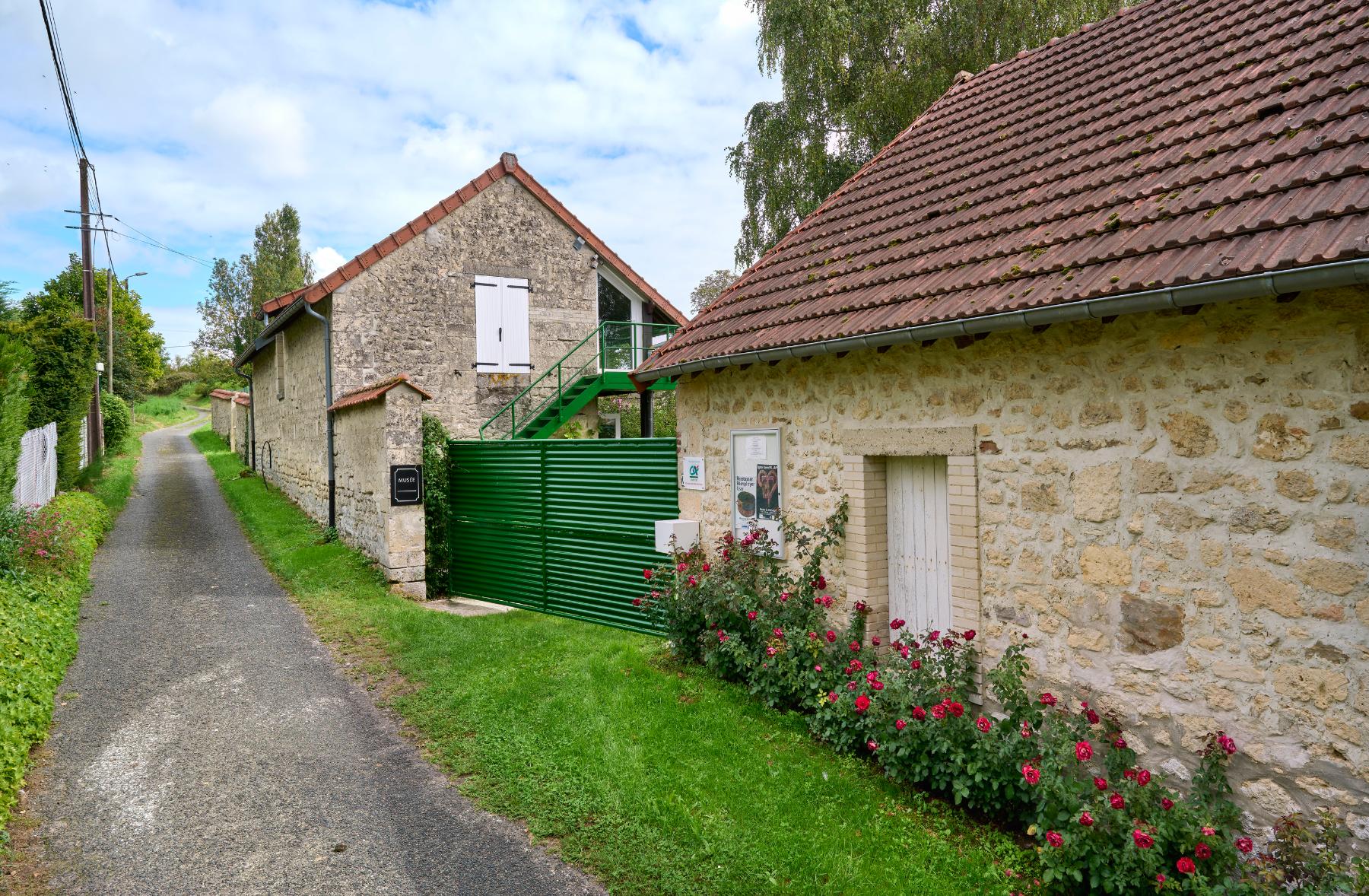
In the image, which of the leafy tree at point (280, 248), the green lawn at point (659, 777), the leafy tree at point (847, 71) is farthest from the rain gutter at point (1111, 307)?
the leafy tree at point (280, 248)

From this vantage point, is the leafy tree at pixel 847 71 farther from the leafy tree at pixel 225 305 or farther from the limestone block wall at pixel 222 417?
the leafy tree at pixel 225 305

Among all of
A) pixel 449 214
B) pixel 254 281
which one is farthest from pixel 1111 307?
pixel 254 281

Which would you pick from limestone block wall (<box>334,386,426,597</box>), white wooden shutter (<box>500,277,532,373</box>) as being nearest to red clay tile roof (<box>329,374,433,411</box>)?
limestone block wall (<box>334,386,426,597</box>)

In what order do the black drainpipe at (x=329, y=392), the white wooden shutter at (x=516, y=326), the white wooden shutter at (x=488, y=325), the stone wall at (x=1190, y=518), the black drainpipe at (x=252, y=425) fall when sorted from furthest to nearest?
the black drainpipe at (x=252, y=425) → the white wooden shutter at (x=516, y=326) → the white wooden shutter at (x=488, y=325) → the black drainpipe at (x=329, y=392) → the stone wall at (x=1190, y=518)

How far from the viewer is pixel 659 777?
196 inches

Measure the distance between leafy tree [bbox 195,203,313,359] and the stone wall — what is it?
40396mm

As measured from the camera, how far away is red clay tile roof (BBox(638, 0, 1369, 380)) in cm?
397

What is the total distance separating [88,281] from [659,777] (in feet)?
73.8

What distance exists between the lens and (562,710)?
6.11 metres

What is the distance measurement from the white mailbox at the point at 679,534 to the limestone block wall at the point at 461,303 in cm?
879

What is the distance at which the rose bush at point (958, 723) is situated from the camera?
3643 mm

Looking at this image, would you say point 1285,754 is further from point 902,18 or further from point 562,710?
point 902,18

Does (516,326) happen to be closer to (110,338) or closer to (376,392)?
(376,392)

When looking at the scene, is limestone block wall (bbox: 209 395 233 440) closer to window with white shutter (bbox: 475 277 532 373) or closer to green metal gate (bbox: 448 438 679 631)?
window with white shutter (bbox: 475 277 532 373)
